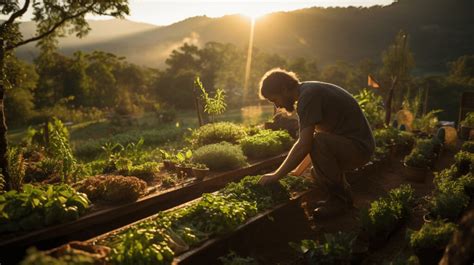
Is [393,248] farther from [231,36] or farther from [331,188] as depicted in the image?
[231,36]

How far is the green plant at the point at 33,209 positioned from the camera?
366cm

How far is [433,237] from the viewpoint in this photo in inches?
120

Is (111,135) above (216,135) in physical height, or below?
below

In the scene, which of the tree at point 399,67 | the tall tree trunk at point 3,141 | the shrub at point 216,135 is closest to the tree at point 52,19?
the tall tree trunk at point 3,141

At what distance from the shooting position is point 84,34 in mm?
8742

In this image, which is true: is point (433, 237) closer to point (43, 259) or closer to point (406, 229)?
point (406, 229)

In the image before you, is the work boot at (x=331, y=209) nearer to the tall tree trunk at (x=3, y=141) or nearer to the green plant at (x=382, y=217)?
the green plant at (x=382, y=217)

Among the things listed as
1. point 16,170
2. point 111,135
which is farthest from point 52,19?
point 111,135

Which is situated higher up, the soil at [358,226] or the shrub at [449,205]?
the shrub at [449,205]

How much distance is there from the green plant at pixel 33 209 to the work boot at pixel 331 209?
9.40 feet

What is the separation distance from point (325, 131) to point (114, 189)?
275 cm

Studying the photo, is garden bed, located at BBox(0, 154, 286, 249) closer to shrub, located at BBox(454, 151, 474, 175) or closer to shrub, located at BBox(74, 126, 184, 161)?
shrub, located at BBox(454, 151, 474, 175)

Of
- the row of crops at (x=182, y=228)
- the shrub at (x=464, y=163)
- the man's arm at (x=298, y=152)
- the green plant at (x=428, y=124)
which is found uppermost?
the man's arm at (x=298, y=152)

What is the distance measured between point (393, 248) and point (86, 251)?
2.94 m
